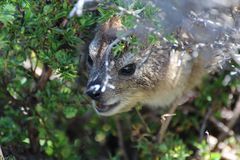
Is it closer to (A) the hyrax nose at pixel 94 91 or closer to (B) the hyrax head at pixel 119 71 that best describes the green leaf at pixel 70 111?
(B) the hyrax head at pixel 119 71

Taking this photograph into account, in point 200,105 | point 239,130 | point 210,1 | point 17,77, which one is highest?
point 210,1

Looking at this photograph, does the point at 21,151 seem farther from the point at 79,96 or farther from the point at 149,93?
the point at 149,93

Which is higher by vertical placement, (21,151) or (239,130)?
(21,151)

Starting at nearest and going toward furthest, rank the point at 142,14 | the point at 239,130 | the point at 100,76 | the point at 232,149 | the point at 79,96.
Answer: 1. the point at 142,14
2. the point at 100,76
3. the point at 79,96
4. the point at 232,149
5. the point at 239,130

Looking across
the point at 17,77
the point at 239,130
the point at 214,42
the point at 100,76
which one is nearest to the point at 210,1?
the point at 214,42

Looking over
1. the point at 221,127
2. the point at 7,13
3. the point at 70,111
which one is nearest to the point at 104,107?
the point at 70,111

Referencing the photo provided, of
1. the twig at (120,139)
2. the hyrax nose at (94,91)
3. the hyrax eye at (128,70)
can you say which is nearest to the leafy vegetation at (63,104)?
the twig at (120,139)

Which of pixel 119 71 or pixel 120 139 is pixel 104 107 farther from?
pixel 120 139
